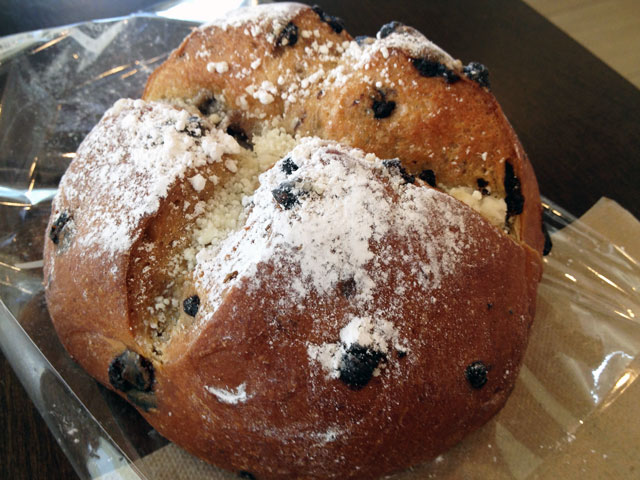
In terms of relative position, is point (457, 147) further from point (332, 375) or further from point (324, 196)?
point (332, 375)

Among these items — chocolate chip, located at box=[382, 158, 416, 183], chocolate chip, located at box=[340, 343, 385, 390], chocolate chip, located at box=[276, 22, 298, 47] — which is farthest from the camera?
chocolate chip, located at box=[276, 22, 298, 47]

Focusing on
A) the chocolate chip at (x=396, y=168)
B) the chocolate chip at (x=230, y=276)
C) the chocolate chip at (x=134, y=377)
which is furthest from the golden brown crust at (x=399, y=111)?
the chocolate chip at (x=134, y=377)

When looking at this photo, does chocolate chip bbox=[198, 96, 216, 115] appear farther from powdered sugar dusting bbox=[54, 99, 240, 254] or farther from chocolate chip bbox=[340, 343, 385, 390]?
chocolate chip bbox=[340, 343, 385, 390]

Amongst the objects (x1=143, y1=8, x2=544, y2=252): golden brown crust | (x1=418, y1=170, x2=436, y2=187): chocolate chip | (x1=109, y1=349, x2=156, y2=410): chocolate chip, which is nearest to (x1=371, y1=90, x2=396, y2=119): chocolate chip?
(x1=143, y1=8, x2=544, y2=252): golden brown crust

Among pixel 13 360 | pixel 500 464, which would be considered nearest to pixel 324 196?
pixel 500 464

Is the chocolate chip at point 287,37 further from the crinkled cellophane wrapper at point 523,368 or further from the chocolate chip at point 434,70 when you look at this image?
the crinkled cellophane wrapper at point 523,368

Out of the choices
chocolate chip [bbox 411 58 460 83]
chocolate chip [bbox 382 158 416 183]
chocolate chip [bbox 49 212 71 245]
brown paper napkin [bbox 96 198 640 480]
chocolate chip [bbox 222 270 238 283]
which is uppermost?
chocolate chip [bbox 411 58 460 83]

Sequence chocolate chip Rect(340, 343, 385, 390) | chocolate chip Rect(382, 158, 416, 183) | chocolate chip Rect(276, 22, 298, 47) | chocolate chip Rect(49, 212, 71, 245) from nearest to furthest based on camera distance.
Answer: chocolate chip Rect(340, 343, 385, 390) < chocolate chip Rect(382, 158, 416, 183) < chocolate chip Rect(49, 212, 71, 245) < chocolate chip Rect(276, 22, 298, 47)
